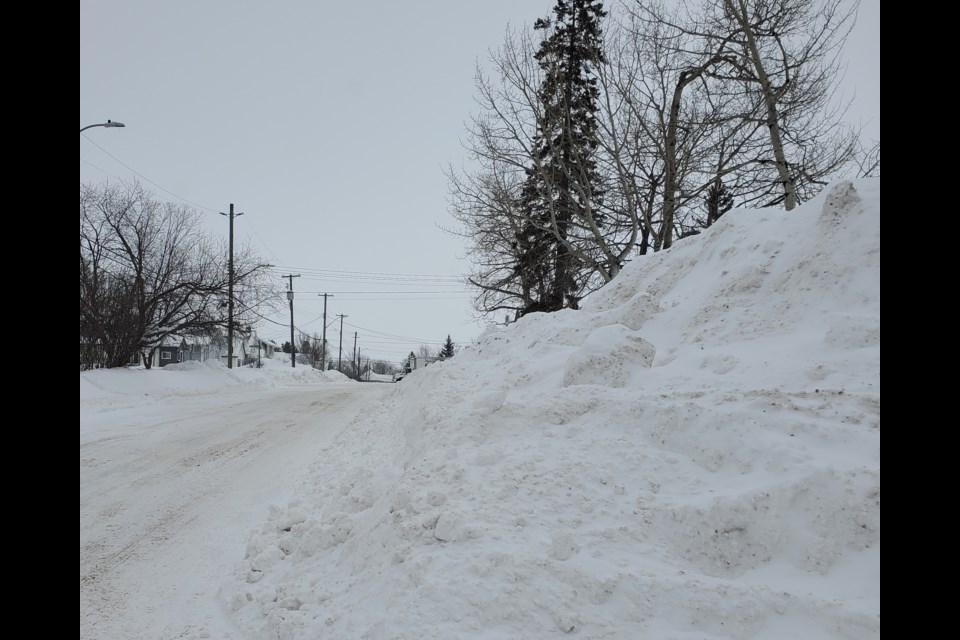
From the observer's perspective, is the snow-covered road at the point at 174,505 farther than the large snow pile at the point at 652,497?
Yes

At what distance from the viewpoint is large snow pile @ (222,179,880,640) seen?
2.47 m

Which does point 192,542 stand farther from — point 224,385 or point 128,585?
point 224,385

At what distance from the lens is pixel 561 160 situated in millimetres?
13602

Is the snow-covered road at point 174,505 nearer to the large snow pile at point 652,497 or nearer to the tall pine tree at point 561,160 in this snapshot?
the large snow pile at point 652,497

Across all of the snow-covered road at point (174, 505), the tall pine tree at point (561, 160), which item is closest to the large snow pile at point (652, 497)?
the snow-covered road at point (174, 505)

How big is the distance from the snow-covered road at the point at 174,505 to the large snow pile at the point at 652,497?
0.31m

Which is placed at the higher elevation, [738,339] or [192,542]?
[738,339]

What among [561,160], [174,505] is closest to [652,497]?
[174,505]

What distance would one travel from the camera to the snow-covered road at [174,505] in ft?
11.1

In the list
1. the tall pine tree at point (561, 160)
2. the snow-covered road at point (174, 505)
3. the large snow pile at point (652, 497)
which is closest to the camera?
the large snow pile at point (652, 497)
